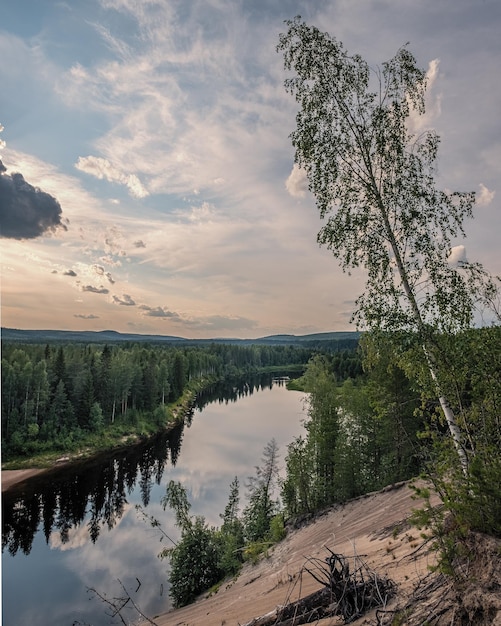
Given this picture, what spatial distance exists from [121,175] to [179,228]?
3029 millimetres

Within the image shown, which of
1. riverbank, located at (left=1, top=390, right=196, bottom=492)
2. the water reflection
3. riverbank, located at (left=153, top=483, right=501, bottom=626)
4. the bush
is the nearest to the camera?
riverbank, located at (left=153, top=483, right=501, bottom=626)

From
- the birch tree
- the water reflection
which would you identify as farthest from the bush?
the birch tree

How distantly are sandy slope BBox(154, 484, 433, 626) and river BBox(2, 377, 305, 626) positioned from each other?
6.04 ft

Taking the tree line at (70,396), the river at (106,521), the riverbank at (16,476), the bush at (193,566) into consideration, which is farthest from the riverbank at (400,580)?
the tree line at (70,396)

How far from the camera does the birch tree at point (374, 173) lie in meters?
4.43

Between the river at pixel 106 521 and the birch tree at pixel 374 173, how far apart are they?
A: 17.2 feet

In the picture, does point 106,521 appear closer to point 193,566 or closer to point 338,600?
point 193,566

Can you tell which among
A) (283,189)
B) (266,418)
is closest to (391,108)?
(283,189)

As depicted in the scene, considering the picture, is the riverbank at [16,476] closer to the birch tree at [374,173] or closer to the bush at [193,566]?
the bush at [193,566]

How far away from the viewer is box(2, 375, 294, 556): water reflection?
15.8m

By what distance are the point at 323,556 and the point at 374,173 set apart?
6.35 m

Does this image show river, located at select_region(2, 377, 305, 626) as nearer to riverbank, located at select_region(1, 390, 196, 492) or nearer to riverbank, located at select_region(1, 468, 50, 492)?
riverbank, located at select_region(1, 468, 50, 492)

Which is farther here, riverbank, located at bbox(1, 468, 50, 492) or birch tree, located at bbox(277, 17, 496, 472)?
riverbank, located at bbox(1, 468, 50, 492)

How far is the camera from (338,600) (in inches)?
131
